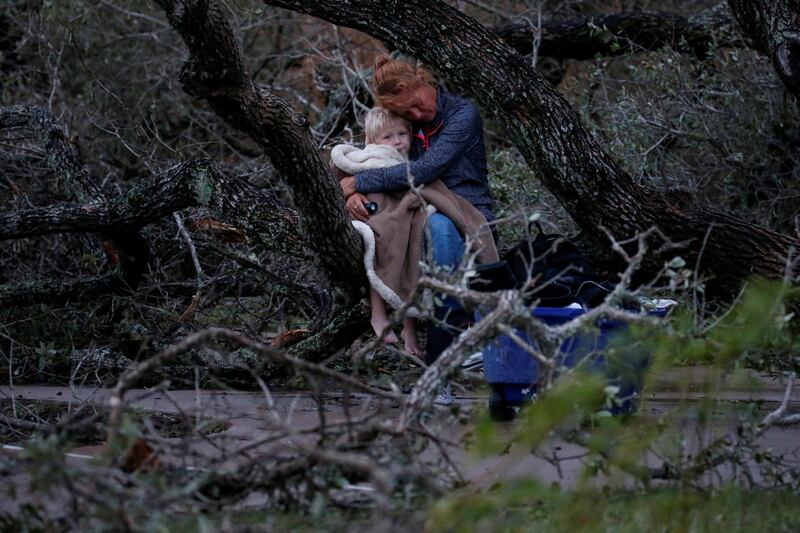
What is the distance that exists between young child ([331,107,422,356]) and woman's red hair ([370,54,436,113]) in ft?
0.32

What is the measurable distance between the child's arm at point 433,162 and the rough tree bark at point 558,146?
150 millimetres

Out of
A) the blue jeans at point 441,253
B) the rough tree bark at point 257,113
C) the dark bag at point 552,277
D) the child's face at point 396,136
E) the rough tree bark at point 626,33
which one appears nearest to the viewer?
the rough tree bark at point 257,113

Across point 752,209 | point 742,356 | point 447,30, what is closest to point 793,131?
point 752,209

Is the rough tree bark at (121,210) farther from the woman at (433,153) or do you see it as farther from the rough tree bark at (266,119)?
the woman at (433,153)

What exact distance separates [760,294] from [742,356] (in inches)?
29.0

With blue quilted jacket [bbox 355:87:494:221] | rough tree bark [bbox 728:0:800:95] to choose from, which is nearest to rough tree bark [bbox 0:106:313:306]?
blue quilted jacket [bbox 355:87:494:221]

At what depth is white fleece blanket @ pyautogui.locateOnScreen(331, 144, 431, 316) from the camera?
5293 mm

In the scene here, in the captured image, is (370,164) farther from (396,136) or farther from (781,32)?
(781,32)

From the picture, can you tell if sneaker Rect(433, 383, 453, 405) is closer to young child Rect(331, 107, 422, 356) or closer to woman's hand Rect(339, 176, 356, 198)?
young child Rect(331, 107, 422, 356)

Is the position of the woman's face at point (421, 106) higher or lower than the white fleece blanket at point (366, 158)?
higher

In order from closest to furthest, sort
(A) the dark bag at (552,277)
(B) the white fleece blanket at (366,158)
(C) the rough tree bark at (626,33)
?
(A) the dark bag at (552,277), (B) the white fleece blanket at (366,158), (C) the rough tree bark at (626,33)

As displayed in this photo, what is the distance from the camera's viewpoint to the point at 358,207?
555 centimetres

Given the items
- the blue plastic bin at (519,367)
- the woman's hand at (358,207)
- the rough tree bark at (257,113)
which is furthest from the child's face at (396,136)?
the blue plastic bin at (519,367)

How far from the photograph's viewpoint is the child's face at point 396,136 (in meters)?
5.79
